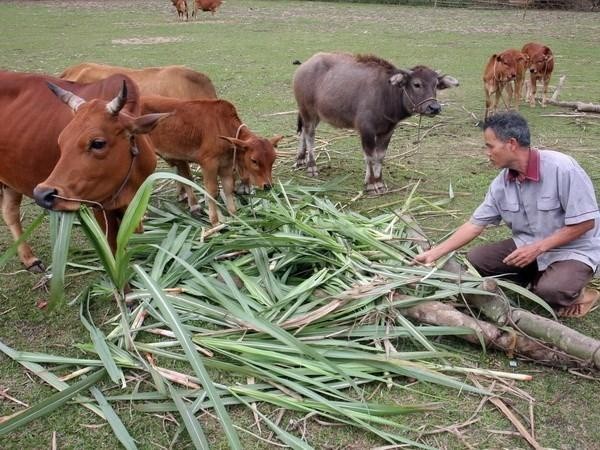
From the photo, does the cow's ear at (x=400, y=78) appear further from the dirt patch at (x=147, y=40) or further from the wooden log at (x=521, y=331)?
the dirt patch at (x=147, y=40)

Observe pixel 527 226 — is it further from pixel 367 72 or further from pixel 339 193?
pixel 367 72

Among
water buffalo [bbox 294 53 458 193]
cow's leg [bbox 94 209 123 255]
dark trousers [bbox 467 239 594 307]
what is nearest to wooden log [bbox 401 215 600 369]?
dark trousers [bbox 467 239 594 307]

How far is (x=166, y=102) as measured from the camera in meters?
5.77

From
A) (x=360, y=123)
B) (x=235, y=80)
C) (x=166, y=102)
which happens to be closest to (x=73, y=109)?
Answer: (x=166, y=102)

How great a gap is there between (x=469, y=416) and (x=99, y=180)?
276 cm

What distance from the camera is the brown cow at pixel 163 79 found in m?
6.78

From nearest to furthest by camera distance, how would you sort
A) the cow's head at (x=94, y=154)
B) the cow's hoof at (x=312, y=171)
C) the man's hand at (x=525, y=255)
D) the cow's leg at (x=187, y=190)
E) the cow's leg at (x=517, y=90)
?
the cow's head at (x=94, y=154) < the man's hand at (x=525, y=255) < the cow's leg at (x=187, y=190) < the cow's hoof at (x=312, y=171) < the cow's leg at (x=517, y=90)

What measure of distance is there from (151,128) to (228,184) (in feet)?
6.17

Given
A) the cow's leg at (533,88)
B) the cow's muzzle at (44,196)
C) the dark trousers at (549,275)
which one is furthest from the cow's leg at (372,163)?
the cow's leg at (533,88)

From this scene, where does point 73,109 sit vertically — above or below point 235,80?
above

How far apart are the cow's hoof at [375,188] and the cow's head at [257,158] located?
1.52 meters

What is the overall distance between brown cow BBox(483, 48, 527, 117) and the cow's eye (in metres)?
7.84

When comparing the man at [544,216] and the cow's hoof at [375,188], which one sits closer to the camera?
the man at [544,216]

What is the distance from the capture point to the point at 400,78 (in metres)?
6.72
